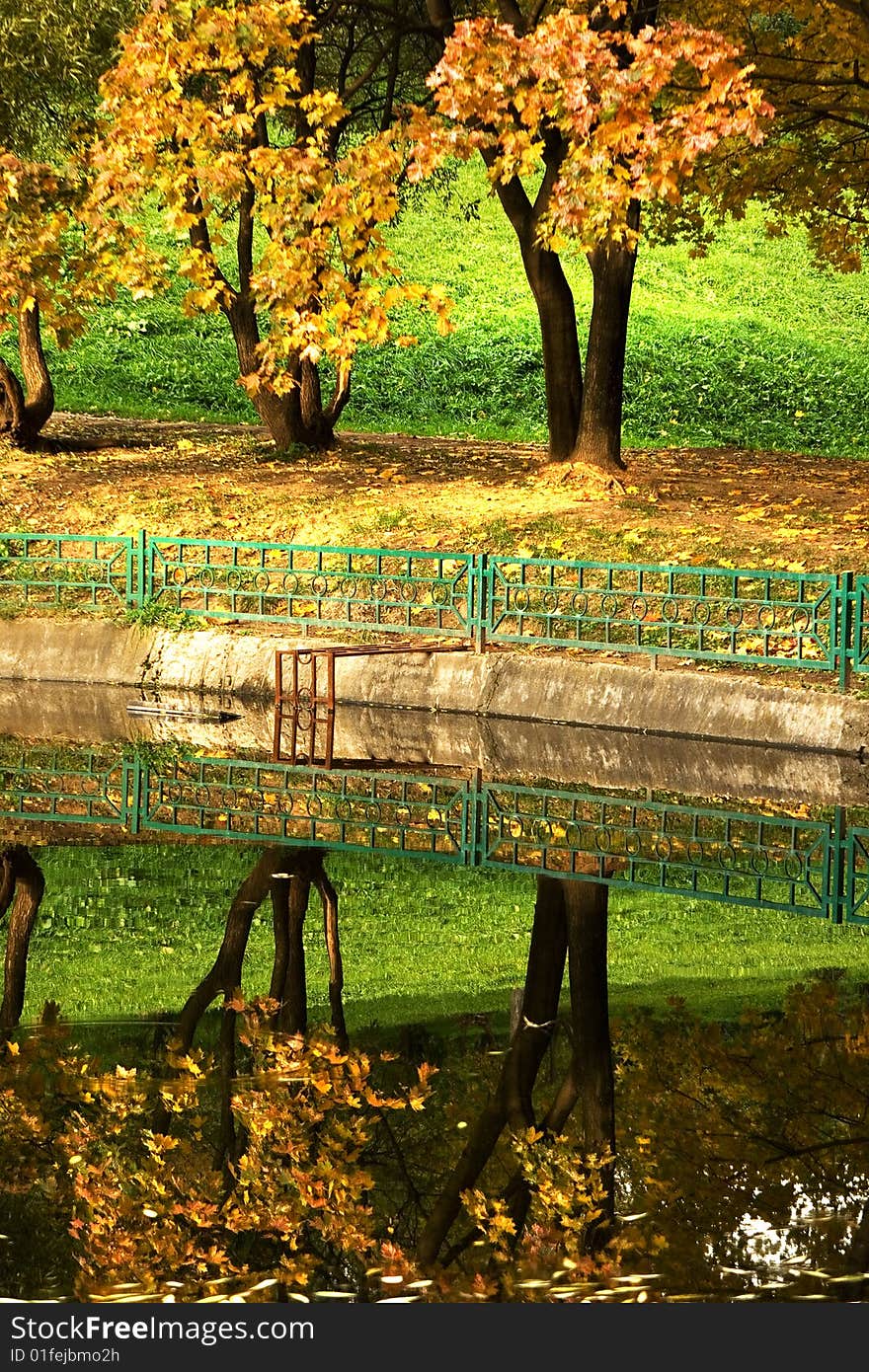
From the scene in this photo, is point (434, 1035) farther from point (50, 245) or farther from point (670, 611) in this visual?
point (50, 245)

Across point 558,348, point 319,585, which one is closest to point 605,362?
point 558,348

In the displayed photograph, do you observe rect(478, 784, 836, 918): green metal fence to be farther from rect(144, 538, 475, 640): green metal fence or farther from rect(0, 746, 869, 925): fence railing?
rect(144, 538, 475, 640): green metal fence

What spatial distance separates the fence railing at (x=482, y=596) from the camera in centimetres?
1738

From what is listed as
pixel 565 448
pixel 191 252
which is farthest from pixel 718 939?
pixel 565 448

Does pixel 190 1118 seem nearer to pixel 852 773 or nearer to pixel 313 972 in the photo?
pixel 313 972

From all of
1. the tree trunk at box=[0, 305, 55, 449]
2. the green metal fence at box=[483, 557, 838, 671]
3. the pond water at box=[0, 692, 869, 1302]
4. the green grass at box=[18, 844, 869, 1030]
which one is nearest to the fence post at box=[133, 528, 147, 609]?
the green metal fence at box=[483, 557, 838, 671]

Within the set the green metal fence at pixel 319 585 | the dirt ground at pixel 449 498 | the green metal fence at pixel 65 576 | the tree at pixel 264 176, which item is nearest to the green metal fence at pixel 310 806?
the green metal fence at pixel 319 585

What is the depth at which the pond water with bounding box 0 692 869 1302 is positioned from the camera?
641 centimetres

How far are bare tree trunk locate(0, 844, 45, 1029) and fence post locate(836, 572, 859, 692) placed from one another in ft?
23.3

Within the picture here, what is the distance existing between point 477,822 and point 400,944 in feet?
10.6

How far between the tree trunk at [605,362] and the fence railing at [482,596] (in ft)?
9.51

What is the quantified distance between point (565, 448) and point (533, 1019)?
52.2ft

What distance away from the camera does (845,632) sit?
16.7 metres

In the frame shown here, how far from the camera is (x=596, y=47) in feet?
59.0
